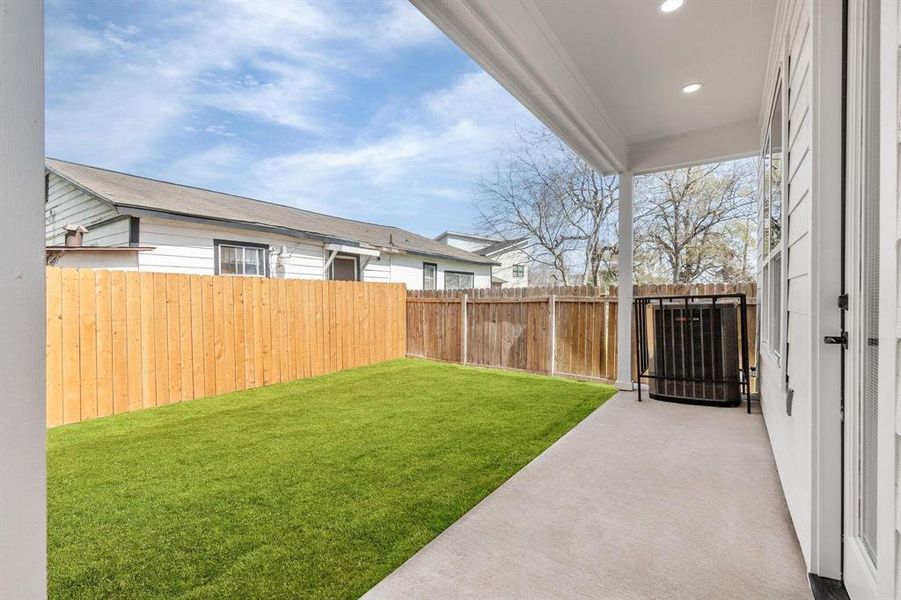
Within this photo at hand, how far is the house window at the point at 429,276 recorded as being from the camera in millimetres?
10281

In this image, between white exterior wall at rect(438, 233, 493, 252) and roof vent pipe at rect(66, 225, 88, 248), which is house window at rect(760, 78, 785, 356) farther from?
white exterior wall at rect(438, 233, 493, 252)

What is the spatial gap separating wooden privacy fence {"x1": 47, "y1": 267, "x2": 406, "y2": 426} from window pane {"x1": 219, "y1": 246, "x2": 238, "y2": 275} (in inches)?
65.0

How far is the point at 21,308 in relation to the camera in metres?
0.67

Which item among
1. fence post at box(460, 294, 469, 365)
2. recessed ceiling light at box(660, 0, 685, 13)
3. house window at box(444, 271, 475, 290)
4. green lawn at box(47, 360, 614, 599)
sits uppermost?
recessed ceiling light at box(660, 0, 685, 13)

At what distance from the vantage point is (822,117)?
1501 millimetres

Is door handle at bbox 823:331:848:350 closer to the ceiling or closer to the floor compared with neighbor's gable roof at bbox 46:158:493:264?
closer to the floor

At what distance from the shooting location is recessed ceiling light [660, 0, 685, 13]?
2.33 meters

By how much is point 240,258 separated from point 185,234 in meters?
0.86

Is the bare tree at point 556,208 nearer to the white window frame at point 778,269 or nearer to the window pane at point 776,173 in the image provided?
the white window frame at point 778,269

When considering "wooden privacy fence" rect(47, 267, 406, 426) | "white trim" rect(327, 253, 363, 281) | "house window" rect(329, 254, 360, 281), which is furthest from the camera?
"house window" rect(329, 254, 360, 281)

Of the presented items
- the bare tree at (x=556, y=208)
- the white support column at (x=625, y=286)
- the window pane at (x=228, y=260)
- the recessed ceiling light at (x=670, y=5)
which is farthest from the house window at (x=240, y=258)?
the bare tree at (x=556, y=208)

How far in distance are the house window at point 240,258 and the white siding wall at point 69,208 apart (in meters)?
1.36

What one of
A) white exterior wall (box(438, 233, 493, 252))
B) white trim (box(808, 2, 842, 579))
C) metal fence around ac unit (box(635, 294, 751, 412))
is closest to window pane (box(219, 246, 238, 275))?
metal fence around ac unit (box(635, 294, 751, 412))

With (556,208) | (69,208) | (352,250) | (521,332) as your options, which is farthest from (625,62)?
(556,208)
